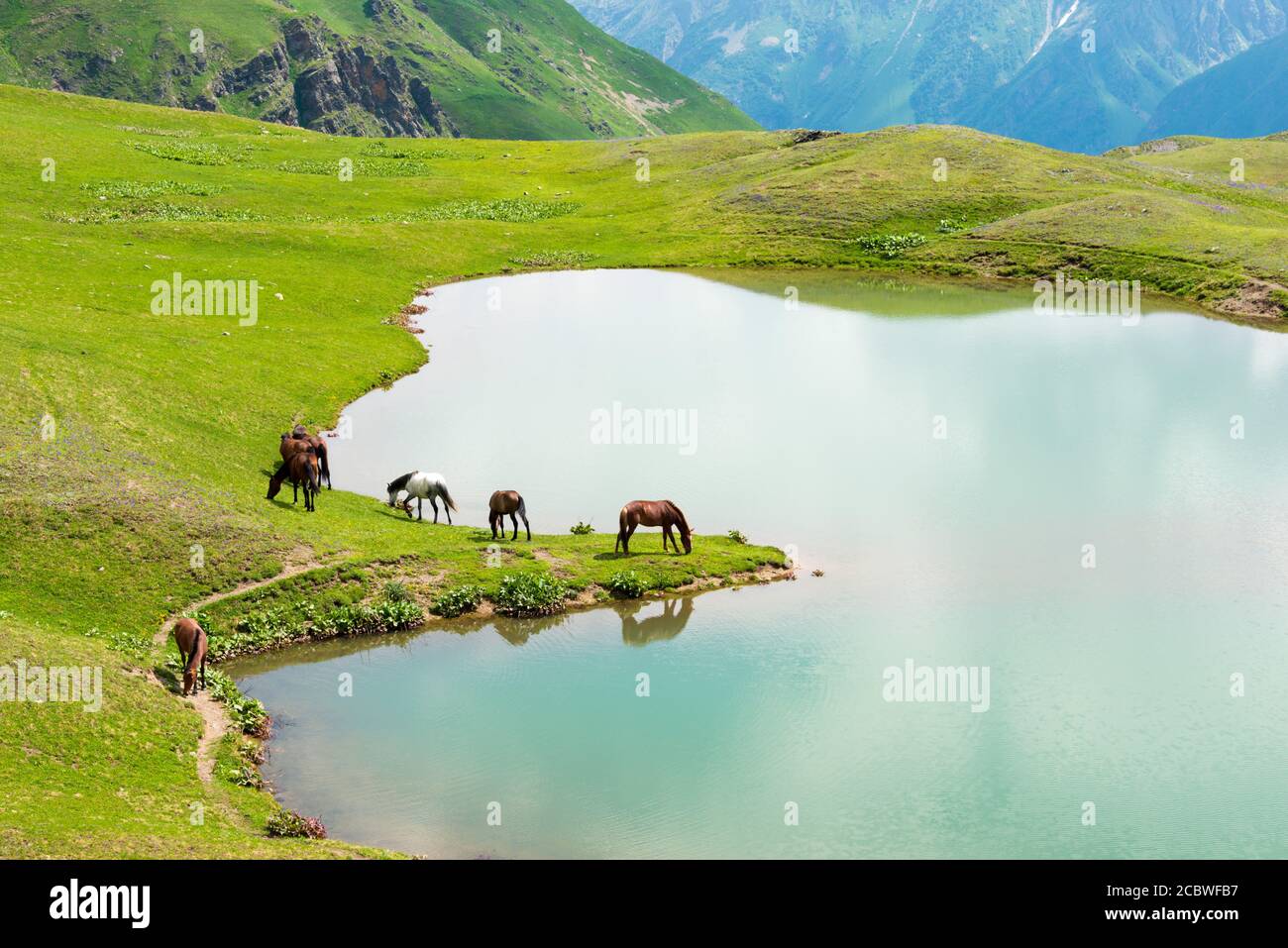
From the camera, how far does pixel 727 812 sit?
2372 cm

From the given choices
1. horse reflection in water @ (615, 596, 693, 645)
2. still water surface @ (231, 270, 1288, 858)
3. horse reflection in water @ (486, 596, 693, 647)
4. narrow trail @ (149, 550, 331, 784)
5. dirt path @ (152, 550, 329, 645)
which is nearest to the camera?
still water surface @ (231, 270, 1288, 858)

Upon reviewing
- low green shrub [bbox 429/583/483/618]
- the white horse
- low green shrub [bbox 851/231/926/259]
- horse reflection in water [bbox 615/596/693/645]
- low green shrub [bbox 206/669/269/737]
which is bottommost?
low green shrub [bbox 206/669/269/737]

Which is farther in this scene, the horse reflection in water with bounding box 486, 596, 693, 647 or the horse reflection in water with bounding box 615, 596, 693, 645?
the horse reflection in water with bounding box 615, 596, 693, 645

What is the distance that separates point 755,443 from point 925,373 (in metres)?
17.1

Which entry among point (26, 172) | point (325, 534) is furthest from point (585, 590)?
point (26, 172)

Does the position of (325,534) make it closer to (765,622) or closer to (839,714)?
(765,622)

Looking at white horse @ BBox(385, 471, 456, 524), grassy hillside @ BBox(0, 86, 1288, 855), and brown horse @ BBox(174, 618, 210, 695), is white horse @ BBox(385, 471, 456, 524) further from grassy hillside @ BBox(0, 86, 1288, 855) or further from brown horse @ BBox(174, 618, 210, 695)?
brown horse @ BBox(174, 618, 210, 695)

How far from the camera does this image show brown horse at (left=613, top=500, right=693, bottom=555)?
3738 cm

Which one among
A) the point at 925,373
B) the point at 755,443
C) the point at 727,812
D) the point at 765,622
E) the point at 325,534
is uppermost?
the point at 925,373

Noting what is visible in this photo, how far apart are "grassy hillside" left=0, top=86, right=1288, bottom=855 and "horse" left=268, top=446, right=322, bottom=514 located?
0.98m

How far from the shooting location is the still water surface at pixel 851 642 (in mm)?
23844

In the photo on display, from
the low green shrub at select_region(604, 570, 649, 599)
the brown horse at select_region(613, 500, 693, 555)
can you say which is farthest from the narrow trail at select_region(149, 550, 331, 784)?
the brown horse at select_region(613, 500, 693, 555)

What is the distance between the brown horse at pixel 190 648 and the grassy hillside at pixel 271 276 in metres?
0.57
